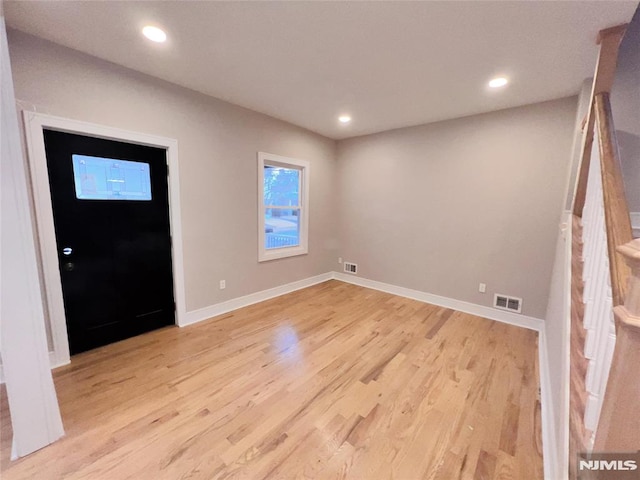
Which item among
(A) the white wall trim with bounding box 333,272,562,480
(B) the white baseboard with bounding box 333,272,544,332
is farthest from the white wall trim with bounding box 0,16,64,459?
(B) the white baseboard with bounding box 333,272,544,332

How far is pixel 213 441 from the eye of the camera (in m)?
1.56

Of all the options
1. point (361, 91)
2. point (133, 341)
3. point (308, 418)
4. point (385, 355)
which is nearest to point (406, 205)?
point (361, 91)

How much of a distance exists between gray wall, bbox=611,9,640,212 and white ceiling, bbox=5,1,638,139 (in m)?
0.30

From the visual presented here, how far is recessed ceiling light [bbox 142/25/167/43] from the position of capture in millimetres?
1841

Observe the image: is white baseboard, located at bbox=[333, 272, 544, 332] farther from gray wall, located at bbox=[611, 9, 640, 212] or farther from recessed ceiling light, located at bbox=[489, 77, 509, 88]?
recessed ceiling light, located at bbox=[489, 77, 509, 88]

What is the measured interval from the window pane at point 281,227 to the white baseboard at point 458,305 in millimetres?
1354

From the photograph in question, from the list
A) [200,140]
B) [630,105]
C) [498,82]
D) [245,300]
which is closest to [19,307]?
[200,140]

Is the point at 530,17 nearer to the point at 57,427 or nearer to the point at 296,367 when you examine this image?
the point at 296,367

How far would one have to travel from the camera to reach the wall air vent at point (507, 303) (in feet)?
10.5

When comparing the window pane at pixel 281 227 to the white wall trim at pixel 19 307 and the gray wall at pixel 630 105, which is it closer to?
the white wall trim at pixel 19 307

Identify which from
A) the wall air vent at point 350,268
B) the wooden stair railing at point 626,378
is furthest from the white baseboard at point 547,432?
the wall air vent at point 350,268

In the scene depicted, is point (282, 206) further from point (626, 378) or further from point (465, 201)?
point (626, 378)

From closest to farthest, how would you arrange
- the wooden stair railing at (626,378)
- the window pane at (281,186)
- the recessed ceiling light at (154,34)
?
the wooden stair railing at (626,378) → the recessed ceiling light at (154,34) → the window pane at (281,186)
